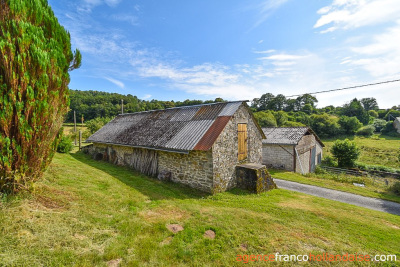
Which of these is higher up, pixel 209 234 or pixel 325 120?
pixel 325 120

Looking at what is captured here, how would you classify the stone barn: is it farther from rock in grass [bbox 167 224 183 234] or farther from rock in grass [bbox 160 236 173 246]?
rock in grass [bbox 160 236 173 246]

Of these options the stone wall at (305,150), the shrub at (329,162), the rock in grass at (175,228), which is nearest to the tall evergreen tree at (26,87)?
the rock in grass at (175,228)

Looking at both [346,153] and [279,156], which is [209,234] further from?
[346,153]

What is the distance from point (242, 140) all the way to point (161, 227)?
23.1 ft

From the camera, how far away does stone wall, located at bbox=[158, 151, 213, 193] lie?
338 inches

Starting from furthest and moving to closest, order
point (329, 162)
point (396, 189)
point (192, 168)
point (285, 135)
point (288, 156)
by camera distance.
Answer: point (329, 162) → point (285, 135) → point (288, 156) → point (396, 189) → point (192, 168)

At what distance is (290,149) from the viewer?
1720 centimetres

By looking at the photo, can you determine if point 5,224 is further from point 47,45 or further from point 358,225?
point 358,225

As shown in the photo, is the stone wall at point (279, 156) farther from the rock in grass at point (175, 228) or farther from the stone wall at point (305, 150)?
the rock in grass at point (175, 228)

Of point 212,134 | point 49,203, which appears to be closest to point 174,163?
point 212,134

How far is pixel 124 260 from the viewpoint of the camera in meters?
3.84

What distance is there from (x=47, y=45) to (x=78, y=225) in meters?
5.23

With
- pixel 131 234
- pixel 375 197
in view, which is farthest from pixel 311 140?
pixel 131 234

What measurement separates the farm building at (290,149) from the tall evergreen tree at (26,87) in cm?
1807
